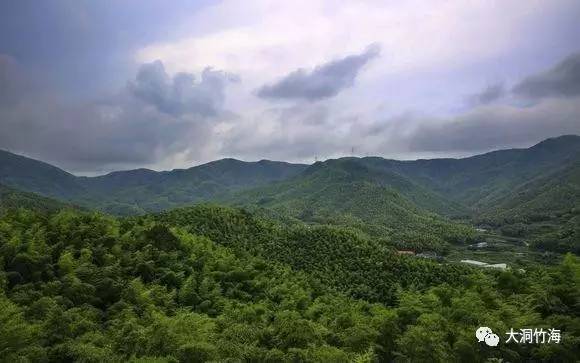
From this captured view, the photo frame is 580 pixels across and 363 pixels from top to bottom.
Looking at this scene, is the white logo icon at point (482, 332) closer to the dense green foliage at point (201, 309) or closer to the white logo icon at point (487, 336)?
the white logo icon at point (487, 336)

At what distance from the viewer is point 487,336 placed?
67.2ft

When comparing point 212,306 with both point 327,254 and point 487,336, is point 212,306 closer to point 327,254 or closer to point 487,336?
point 487,336

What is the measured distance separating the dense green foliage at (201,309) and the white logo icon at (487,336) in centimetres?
33

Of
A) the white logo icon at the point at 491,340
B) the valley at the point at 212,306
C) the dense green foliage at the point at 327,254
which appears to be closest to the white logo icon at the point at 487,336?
the white logo icon at the point at 491,340

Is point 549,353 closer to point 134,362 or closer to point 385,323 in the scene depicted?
point 385,323

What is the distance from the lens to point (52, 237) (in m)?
31.4

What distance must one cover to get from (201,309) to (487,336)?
1766 centimetres

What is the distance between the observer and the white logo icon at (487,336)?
20.3 meters

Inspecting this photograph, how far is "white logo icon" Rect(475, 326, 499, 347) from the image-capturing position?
66.6ft

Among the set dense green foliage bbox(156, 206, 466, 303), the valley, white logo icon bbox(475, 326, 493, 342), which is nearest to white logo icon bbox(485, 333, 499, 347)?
white logo icon bbox(475, 326, 493, 342)

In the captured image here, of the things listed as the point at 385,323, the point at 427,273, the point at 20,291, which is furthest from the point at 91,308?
the point at 427,273

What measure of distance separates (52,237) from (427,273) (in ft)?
133

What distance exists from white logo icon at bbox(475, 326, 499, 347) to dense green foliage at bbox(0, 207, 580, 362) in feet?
1.10

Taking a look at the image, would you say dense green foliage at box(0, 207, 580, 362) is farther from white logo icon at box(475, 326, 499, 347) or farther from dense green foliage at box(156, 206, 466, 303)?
dense green foliage at box(156, 206, 466, 303)
